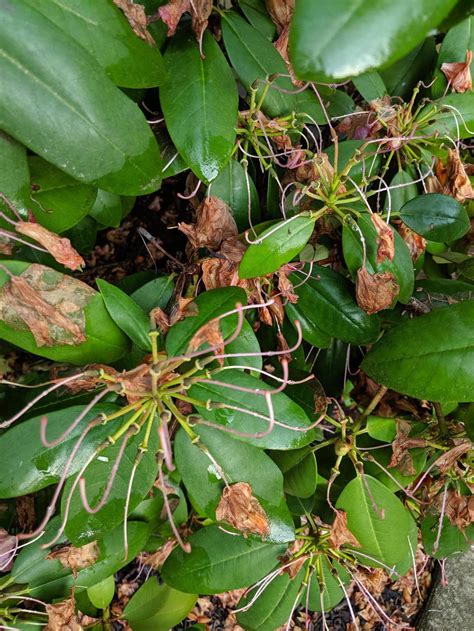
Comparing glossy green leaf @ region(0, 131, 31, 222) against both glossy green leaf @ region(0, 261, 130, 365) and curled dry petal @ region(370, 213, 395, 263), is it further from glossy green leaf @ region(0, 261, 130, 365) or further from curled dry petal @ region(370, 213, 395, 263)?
curled dry petal @ region(370, 213, 395, 263)

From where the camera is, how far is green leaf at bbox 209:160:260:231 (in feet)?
2.65

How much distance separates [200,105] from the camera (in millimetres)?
702

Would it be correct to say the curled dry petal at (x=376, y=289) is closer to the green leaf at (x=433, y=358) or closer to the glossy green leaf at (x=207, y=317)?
the green leaf at (x=433, y=358)

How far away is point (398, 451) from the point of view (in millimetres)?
877

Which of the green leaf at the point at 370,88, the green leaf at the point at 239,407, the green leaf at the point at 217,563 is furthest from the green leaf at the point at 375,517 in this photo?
the green leaf at the point at 370,88

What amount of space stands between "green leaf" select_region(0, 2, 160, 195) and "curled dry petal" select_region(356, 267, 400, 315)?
310mm

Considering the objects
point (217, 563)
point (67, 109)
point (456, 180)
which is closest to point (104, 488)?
point (217, 563)

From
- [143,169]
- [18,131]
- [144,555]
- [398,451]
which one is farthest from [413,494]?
[18,131]

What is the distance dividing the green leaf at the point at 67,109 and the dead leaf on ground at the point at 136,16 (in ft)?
0.28

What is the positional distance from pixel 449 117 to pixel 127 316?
0.59m

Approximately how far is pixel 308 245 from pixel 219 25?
339 mm

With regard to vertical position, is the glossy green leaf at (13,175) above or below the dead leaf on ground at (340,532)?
above

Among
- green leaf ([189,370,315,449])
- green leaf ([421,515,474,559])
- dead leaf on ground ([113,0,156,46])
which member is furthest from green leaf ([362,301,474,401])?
dead leaf on ground ([113,0,156,46])

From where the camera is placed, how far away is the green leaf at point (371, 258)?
786 millimetres
